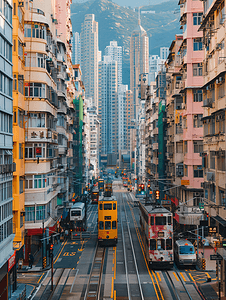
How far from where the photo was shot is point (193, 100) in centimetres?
4716

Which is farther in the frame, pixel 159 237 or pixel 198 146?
pixel 198 146

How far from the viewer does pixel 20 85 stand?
36.6 meters

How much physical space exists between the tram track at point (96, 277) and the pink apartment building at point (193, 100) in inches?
511

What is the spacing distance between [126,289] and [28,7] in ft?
102

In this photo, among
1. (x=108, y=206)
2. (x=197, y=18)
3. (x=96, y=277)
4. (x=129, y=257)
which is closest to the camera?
(x=96, y=277)

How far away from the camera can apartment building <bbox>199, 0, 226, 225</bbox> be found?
27594 millimetres

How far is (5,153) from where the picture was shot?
26.6 m

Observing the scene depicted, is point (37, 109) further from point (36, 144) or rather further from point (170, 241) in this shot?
point (170, 241)

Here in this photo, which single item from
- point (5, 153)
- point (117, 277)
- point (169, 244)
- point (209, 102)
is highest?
point (209, 102)

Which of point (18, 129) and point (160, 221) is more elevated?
point (18, 129)

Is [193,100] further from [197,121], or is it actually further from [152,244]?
[152,244]

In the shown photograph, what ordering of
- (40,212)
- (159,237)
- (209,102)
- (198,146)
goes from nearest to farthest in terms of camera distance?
1. (209,102)
2. (159,237)
3. (40,212)
4. (198,146)

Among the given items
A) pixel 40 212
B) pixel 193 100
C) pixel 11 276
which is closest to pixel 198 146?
pixel 193 100

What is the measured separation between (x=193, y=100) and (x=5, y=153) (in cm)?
2787
